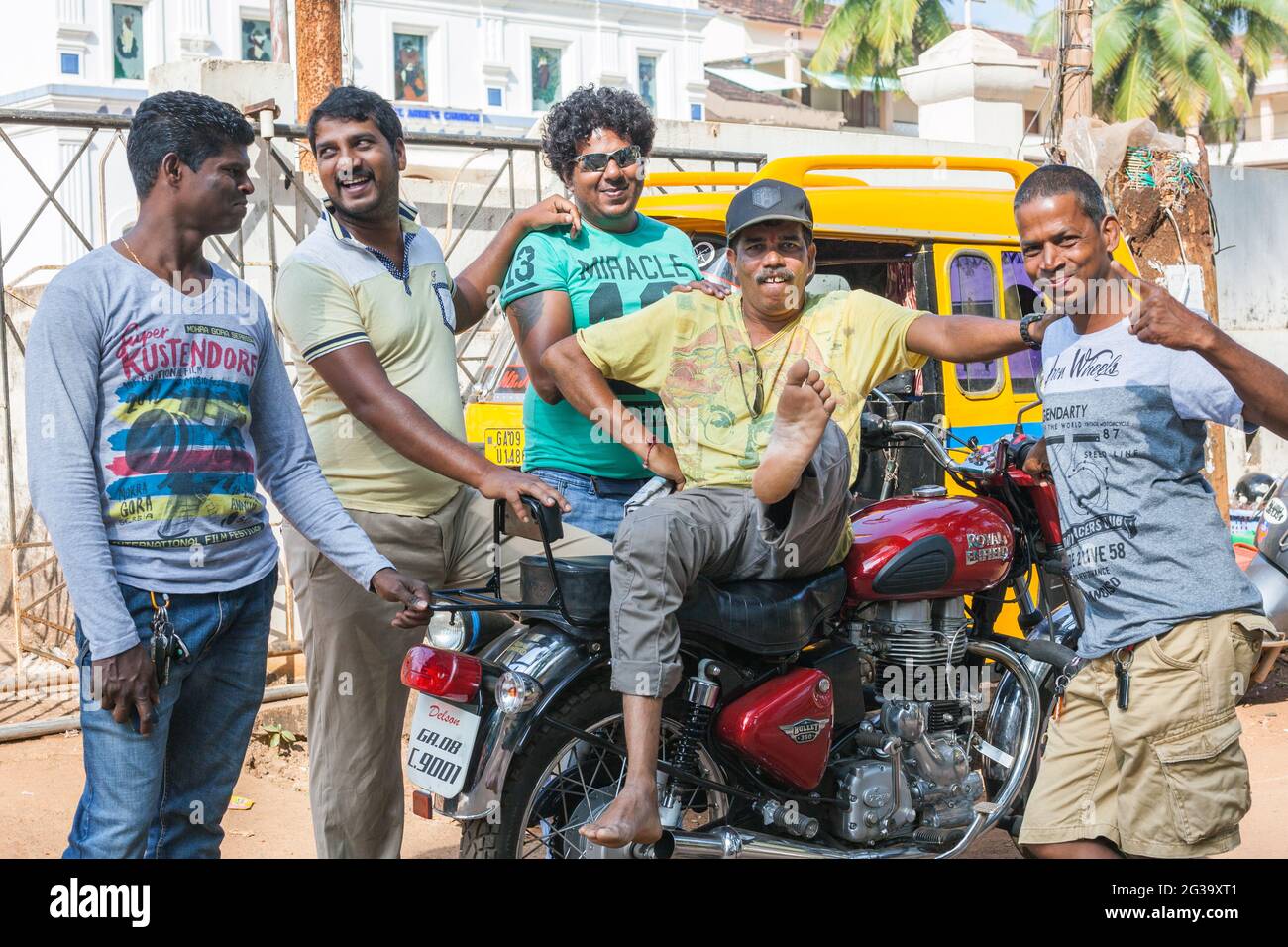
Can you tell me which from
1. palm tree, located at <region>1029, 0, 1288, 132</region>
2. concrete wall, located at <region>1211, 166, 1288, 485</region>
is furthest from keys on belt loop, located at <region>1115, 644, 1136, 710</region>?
palm tree, located at <region>1029, 0, 1288, 132</region>

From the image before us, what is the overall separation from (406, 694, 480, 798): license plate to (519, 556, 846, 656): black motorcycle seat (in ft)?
1.15

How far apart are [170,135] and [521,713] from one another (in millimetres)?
1503

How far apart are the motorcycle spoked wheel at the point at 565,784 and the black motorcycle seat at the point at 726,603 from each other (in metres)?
0.22

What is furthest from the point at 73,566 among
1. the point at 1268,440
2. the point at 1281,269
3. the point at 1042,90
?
the point at 1042,90

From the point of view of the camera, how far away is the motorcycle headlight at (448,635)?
3.74 m

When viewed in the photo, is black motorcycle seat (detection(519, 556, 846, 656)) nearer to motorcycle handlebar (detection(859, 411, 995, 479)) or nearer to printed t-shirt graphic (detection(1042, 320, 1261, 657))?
motorcycle handlebar (detection(859, 411, 995, 479))

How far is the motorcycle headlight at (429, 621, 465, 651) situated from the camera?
12.3 feet

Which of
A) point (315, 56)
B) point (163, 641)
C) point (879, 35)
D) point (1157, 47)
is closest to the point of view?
point (163, 641)

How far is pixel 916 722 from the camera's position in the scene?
3.99 metres

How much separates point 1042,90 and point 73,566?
26523 millimetres

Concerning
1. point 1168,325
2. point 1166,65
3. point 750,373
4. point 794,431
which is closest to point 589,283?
point 750,373

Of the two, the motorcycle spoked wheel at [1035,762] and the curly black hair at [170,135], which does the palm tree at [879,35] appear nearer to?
the motorcycle spoked wheel at [1035,762]

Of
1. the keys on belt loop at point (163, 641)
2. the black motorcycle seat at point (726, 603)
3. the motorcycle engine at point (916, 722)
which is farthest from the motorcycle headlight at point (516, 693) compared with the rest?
the motorcycle engine at point (916, 722)

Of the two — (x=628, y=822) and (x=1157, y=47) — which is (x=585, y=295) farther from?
(x=1157, y=47)
